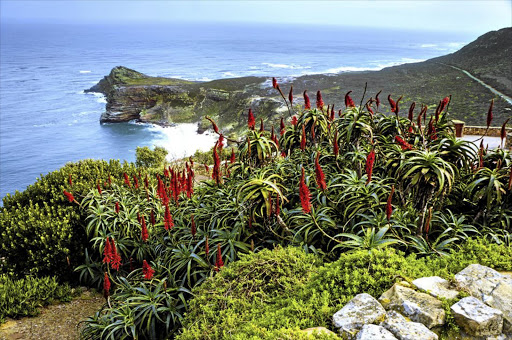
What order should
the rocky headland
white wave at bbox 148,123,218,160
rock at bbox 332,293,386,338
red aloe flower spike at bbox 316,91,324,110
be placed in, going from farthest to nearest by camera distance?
1. the rocky headland
2. white wave at bbox 148,123,218,160
3. red aloe flower spike at bbox 316,91,324,110
4. rock at bbox 332,293,386,338

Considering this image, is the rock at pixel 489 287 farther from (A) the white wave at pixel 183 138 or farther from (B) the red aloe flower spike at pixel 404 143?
(A) the white wave at pixel 183 138

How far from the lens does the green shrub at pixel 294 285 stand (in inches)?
110

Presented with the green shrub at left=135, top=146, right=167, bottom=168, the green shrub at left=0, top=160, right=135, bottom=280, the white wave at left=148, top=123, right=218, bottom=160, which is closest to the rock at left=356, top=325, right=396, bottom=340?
the green shrub at left=0, top=160, right=135, bottom=280

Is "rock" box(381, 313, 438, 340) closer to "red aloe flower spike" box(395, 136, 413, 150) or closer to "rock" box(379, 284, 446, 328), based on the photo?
"rock" box(379, 284, 446, 328)

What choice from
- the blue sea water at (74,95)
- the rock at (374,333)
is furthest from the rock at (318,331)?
the blue sea water at (74,95)

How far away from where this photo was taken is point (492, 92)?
32.7 meters

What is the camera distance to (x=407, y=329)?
224cm

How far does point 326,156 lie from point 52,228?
4.82m

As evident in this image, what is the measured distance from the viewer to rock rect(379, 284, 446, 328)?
2.40m

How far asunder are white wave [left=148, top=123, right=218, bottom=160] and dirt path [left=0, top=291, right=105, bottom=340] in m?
30.6

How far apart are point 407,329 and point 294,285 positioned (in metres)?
1.26

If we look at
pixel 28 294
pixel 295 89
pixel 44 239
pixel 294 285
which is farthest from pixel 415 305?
pixel 295 89

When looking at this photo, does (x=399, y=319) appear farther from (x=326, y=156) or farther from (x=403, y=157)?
(x=326, y=156)

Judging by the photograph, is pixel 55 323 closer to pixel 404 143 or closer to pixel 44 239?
pixel 44 239
